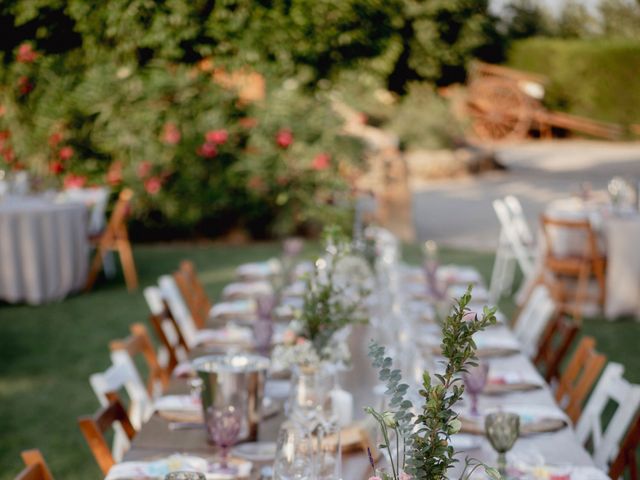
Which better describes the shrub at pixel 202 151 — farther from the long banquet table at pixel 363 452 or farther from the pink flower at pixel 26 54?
the pink flower at pixel 26 54

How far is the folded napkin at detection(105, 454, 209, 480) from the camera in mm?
2266

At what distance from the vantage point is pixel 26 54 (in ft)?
7.59

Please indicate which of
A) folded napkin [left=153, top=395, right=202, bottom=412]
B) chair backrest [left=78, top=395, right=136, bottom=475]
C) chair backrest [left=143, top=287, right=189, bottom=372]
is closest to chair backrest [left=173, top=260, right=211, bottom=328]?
chair backrest [left=143, top=287, right=189, bottom=372]

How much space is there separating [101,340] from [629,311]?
400cm

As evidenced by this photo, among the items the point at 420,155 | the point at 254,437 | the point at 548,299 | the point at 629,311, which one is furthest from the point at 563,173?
the point at 254,437

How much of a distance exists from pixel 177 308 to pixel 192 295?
0.56 m

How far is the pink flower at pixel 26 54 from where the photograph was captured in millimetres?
2293

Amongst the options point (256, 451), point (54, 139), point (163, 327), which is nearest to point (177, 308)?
point (163, 327)

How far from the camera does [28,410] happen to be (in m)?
4.97

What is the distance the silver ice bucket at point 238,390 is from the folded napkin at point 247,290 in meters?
2.10

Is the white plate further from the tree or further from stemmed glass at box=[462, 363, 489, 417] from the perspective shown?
the tree

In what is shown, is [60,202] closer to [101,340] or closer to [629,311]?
[101,340]

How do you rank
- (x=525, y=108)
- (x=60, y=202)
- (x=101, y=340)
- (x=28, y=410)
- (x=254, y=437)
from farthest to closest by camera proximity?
(x=525, y=108) < (x=60, y=202) < (x=101, y=340) < (x=28, y=410) < (x=254, y=437)

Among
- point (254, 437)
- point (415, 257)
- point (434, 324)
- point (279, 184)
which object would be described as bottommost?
point (415, 257)
